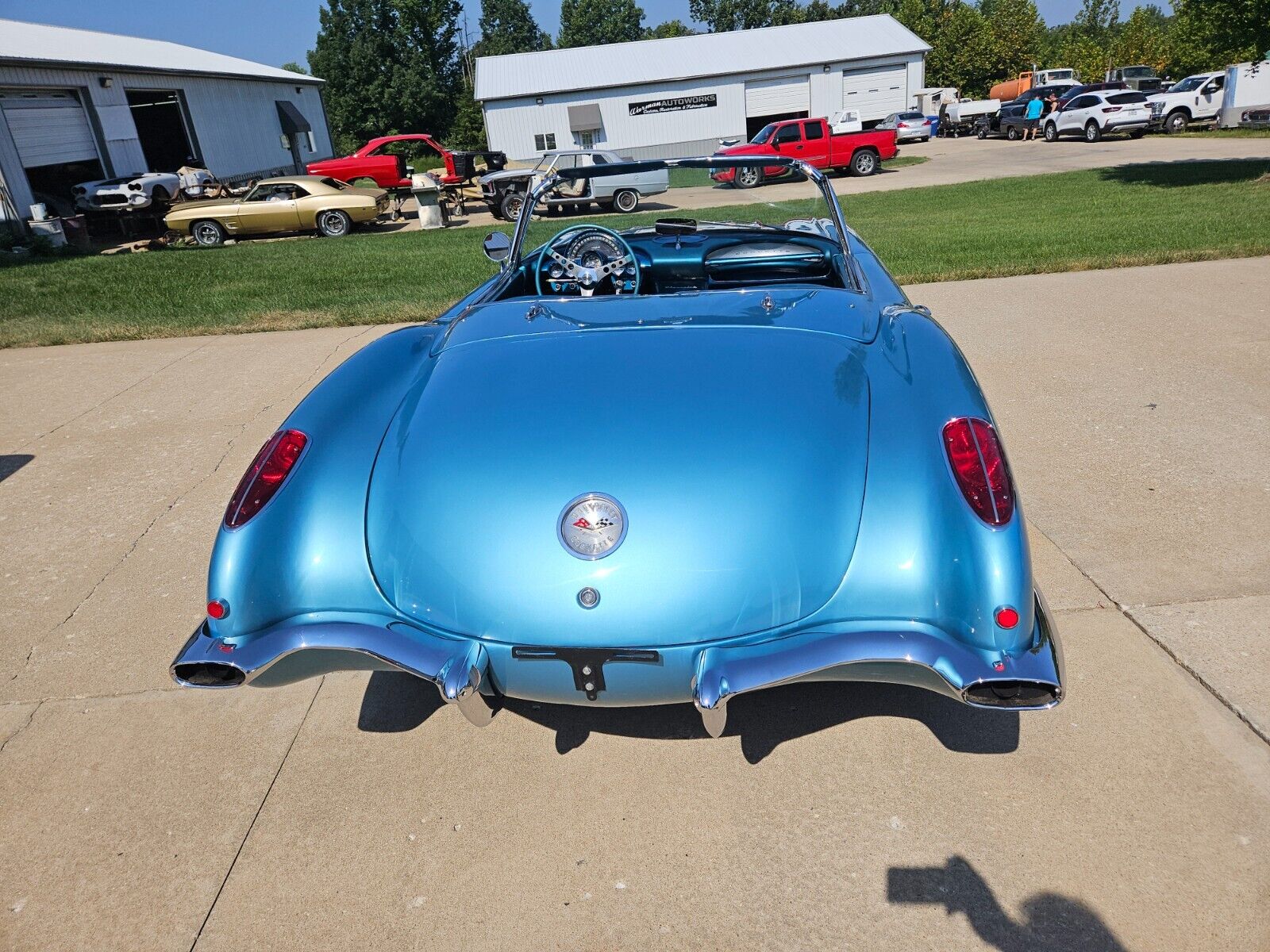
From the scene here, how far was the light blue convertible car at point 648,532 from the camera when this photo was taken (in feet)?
6.32

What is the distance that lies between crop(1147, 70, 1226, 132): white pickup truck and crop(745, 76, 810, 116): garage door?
12.9 meters

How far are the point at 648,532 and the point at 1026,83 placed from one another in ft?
172

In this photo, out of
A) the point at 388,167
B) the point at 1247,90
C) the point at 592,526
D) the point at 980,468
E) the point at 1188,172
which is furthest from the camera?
the point at 1247,90

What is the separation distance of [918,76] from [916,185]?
20.9m

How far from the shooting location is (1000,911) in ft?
6.21

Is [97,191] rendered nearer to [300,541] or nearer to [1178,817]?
[300,541]

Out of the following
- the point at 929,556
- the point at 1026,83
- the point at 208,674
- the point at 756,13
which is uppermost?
the point at 756,13

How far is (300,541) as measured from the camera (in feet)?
7.16

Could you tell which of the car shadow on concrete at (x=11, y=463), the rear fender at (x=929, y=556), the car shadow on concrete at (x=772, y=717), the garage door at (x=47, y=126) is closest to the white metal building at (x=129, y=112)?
the garage door at (x=47, y=126)

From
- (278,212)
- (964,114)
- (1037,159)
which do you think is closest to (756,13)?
(964,114)

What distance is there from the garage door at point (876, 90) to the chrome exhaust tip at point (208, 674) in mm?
38182

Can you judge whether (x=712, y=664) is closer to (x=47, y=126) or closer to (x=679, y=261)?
(x=679, y=261)

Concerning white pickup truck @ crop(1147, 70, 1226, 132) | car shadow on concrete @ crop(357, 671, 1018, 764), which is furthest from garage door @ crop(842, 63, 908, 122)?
car shadow on concrete @ crop(357, 671, 1018, 764)

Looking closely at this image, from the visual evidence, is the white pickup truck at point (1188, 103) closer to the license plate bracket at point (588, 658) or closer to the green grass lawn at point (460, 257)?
the green grass lawn at point (460, 257)
